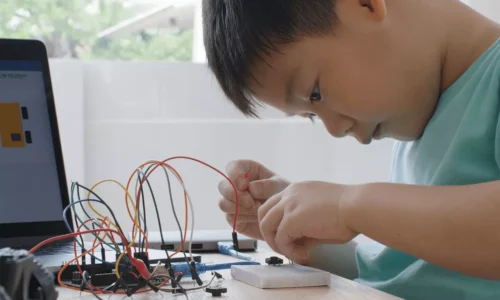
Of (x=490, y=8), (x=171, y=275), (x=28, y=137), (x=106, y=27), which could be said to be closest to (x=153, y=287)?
(x=171, y=275)

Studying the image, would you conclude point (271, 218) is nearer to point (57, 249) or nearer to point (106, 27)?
point (57, 249)

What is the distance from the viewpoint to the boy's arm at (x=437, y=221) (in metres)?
0.57

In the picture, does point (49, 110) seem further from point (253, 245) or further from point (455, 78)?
point (455, 78)

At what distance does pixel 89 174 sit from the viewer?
1.63 m

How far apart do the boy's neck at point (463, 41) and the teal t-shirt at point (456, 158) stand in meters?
0.02

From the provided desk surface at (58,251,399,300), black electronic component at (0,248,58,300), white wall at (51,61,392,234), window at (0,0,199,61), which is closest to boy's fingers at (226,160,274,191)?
desk surface at (58,251,399,300)

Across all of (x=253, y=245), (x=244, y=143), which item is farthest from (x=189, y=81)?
(x=253, y=245)

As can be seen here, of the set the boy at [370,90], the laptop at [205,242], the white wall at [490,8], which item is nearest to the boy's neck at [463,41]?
the boy at [370,90]

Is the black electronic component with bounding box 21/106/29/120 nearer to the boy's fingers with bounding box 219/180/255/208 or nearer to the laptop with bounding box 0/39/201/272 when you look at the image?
the laptop with bounding box 0/39/201/272

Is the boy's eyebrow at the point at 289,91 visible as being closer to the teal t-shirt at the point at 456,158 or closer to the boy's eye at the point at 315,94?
the boy's eye at the point at 315,94

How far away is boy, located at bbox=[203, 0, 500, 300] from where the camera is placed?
647 millimetres

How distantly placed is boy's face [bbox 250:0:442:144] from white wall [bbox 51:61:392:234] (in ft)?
2.85

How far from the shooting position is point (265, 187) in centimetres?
84

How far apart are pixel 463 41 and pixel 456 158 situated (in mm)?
150
